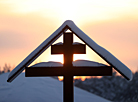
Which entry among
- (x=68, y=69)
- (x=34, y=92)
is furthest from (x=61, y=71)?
(x=34, y=92)

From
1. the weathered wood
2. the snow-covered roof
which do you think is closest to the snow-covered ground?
the weathered wood

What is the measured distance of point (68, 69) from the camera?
5.92 metres

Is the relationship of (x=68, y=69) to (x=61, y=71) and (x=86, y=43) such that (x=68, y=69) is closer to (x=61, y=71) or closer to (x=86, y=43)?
(x=61, y=71)

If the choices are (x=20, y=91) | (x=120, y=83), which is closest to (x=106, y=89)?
(x=120, y=83)

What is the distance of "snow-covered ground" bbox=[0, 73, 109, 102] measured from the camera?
1092cm

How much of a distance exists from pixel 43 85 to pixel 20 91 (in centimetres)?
150

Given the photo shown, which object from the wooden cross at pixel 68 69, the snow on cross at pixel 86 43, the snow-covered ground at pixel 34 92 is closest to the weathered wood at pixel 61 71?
the wooden cross at pixel 68 69

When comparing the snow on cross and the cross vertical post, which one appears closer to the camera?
the snow on cross

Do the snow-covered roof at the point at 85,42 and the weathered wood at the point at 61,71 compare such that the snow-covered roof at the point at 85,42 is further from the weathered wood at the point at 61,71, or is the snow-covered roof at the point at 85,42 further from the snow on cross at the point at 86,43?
the weathered wood at the point at 61,71

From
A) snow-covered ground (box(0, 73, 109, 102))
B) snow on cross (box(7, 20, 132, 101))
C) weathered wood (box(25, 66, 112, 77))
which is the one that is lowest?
snow-covered ground (box(0, 73, 109, 102))

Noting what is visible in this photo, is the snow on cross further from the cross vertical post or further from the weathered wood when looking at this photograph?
the cross vertical post

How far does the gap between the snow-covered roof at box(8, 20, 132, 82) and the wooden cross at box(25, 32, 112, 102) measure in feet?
0.94

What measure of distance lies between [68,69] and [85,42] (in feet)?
2.77

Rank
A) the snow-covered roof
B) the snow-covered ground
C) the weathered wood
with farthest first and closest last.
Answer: the snow-covered ground → the weathered wood → the snow-covered roof
